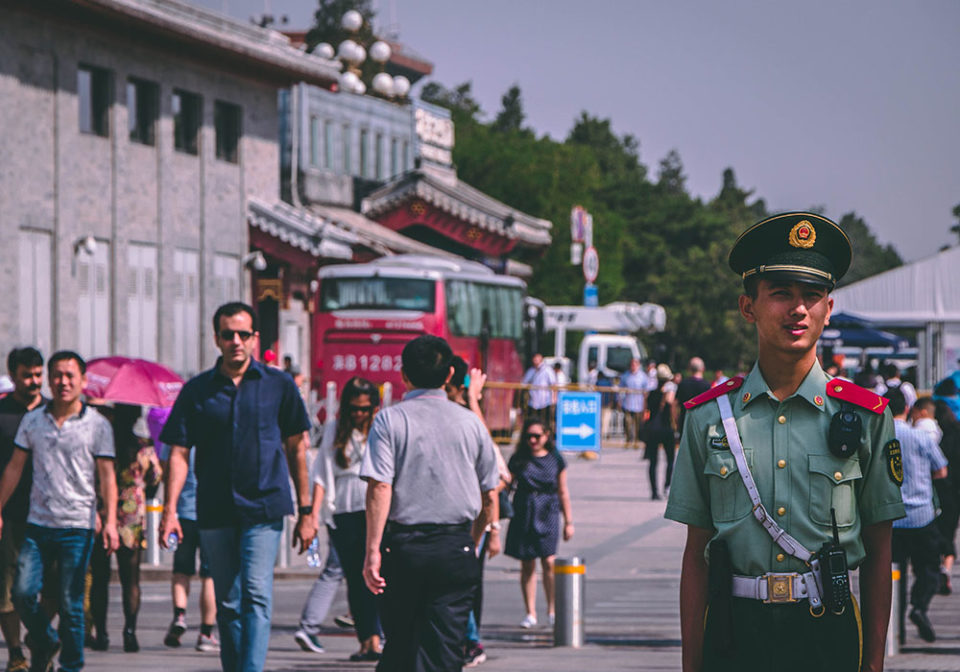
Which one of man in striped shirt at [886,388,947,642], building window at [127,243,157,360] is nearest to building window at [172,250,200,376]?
building window at [127,243,157,360]

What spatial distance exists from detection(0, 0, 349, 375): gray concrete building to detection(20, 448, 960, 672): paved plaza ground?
1062cm

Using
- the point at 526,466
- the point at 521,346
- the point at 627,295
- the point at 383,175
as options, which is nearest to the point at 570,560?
the point at 526,466

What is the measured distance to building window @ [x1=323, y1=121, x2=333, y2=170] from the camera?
1684 inches

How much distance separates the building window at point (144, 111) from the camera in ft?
97.3

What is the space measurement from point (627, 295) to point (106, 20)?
69.0 metres

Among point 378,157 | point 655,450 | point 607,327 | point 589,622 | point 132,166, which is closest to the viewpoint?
point 589,622

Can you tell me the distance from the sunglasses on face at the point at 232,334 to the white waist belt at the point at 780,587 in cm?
457

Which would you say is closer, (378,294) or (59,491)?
(59,491)

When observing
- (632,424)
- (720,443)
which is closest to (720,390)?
(720,443)

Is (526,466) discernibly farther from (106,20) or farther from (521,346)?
(521,346)

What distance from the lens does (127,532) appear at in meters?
11.1

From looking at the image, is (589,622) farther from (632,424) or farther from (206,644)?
(632,424)

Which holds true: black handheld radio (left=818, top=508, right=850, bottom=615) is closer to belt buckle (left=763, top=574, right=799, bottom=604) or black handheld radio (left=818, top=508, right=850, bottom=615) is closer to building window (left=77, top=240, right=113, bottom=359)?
belt buckle (left=763, top=574, right=799, bottom=604)

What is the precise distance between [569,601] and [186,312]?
68.3 ft
